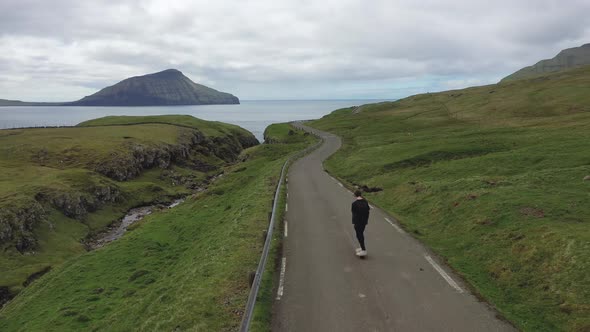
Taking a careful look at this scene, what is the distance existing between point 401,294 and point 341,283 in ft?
7.25

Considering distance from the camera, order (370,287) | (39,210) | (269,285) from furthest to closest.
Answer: (39,210), (269,285), (370,287)

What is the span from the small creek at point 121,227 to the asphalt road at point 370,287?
101ft

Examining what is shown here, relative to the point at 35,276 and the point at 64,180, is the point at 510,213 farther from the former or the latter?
the point at 64,180

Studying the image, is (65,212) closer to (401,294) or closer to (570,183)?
(401,294)

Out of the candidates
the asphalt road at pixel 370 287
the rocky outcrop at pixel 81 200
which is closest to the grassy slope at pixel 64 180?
the rocky outcrop at pixel 81 200

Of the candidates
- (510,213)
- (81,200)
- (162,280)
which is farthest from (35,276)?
(510,213)


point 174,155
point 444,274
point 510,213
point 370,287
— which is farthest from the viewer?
point 174,155

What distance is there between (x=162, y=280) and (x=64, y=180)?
41863 mm

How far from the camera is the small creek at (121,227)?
44.6 meters

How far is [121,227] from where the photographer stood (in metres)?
50.2

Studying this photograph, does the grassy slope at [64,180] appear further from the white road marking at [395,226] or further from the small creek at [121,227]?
the white road marking at [395,226]

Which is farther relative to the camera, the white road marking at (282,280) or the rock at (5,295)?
the rock at (5,295)

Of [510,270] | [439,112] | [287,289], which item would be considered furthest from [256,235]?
[439,112]

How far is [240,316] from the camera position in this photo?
1220 centimetres
